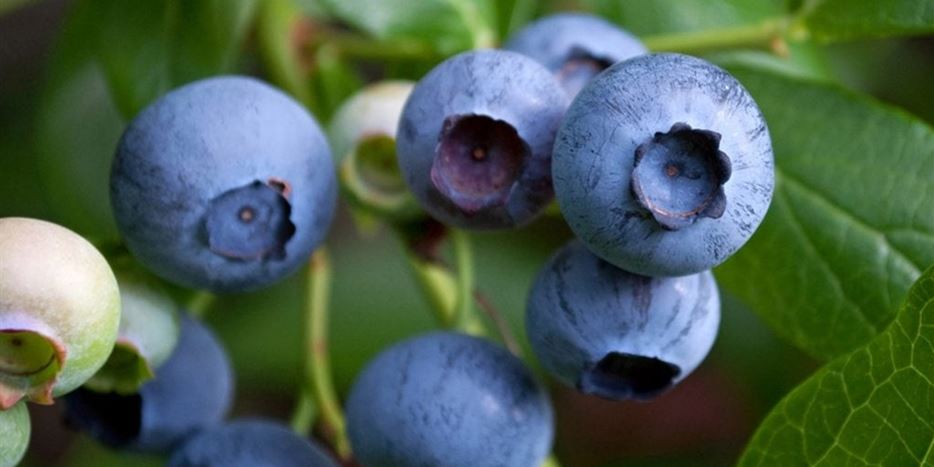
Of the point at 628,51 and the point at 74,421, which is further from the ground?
the point at 628,51

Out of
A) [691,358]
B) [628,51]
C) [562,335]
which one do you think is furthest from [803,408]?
[628,51]

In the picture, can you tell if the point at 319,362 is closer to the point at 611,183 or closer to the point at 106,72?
the point at 106,72

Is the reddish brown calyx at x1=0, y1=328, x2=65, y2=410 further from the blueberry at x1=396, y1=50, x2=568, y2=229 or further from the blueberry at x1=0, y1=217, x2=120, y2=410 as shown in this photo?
the blueberry at x1=396, y1=50, x2=568, y2=229

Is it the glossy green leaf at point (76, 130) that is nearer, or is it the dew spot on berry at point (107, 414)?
the dew spot on berry at point (107, 414)

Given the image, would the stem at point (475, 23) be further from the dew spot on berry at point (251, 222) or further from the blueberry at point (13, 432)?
the blueberry at point (13, 432)

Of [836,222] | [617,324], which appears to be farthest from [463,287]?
[836,222]

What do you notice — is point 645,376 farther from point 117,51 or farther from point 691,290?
point 117,51

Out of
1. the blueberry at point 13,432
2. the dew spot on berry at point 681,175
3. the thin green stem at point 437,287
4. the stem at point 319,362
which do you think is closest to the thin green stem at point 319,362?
the stem at point 319,362
